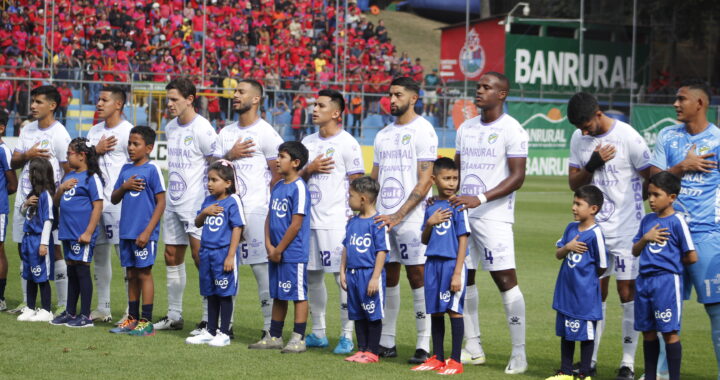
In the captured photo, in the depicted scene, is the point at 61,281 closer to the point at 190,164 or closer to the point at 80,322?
the point at 80,322

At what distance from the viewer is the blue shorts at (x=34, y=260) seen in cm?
931

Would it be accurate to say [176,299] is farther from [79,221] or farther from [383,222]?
[383,222]

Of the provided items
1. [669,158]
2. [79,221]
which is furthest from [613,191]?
[79,221]

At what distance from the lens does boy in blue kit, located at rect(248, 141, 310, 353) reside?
8016 mm

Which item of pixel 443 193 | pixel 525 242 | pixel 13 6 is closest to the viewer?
pixel 443 193

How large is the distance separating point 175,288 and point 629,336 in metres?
4.21

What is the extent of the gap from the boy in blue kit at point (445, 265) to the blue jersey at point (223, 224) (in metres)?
1.74

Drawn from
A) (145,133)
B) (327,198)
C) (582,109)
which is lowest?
(327,198)

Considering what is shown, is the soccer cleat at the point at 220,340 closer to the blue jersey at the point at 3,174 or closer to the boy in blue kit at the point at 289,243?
the boy in blue kit at the point at 289,243

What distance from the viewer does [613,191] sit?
297 inches

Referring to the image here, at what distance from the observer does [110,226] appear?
939 cm

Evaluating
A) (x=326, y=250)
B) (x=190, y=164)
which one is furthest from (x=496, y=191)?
(x=190, y=164)

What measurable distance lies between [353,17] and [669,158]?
120ft

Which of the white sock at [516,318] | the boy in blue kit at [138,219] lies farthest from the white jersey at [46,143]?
the white sock at [516,318]
